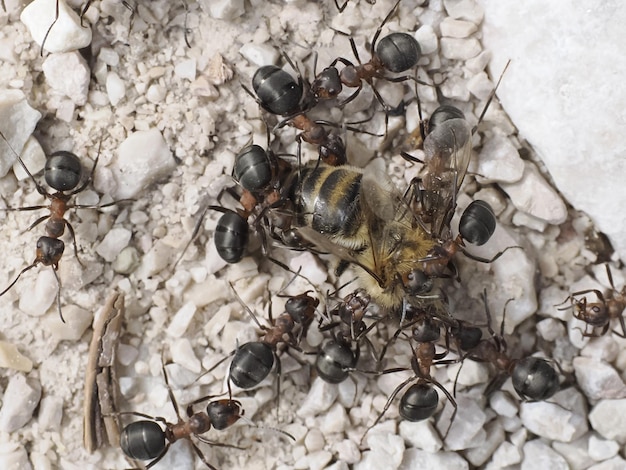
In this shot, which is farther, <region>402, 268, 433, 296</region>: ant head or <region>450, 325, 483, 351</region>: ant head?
<region>450, 325, 483, 351</region>: ant head

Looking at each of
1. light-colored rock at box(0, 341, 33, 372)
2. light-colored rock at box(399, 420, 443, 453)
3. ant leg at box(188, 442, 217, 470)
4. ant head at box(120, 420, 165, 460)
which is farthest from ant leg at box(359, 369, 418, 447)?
light-colored rock at box(0, 341, 33, 372)

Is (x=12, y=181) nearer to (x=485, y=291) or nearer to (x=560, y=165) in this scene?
(x=485, y=291)

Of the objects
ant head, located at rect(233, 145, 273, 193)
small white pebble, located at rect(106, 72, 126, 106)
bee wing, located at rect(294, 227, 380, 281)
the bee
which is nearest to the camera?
bee wing, located at rect(294, 227, 380, 281)

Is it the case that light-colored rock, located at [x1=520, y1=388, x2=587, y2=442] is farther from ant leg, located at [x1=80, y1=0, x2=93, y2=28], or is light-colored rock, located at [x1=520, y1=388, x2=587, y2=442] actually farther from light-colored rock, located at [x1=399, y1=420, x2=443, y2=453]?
ant leg, located at [x1=80, y1=0, x2=93, y2=28]

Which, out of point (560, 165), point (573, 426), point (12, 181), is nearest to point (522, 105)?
point (560, 165)

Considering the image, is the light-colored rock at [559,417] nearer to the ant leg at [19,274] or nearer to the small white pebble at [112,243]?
the small white pebble at [112,243]

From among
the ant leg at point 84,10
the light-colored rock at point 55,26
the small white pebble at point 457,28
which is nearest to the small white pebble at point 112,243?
the light-colored rock at point 55,26
